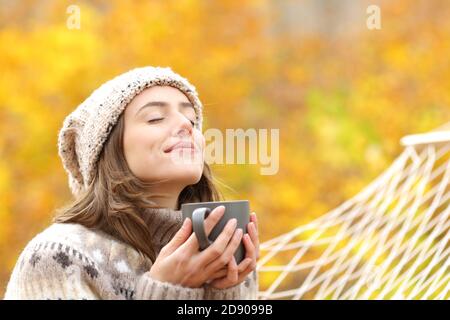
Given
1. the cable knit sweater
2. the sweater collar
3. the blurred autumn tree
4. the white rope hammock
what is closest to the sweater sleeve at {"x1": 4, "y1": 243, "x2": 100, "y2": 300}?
the cable knit sweater

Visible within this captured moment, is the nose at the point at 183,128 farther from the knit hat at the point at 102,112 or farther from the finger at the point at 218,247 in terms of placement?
the finger at the point at 218,247

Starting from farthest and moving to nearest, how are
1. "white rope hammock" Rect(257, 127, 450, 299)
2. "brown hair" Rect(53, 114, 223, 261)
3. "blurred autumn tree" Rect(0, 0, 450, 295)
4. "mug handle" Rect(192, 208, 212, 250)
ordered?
"blurred autumn tree" Rect(0, 0, 450, 295)
"white rope hammock" Rect(257, 127, 450, 299)
"brown hair" Rect(53, 114, 223, 261)
"mug handle" Rect(192, 208, 212, 250)

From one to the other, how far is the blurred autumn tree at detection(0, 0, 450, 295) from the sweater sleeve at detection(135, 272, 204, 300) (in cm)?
251

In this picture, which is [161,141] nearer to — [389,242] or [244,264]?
[244,264]

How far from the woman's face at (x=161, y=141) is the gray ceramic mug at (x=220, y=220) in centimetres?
10

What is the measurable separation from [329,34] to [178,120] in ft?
12.0

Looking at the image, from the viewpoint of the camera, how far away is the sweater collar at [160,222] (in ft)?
2.59

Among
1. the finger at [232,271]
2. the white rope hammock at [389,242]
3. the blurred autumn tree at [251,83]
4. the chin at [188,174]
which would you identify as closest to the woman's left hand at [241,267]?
the finger at [232,271]

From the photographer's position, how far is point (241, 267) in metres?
0.69

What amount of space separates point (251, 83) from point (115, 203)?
3132 mm

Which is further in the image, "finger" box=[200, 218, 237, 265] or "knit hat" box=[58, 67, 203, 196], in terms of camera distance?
"knit hat" box=[58, 67, 203, 196]

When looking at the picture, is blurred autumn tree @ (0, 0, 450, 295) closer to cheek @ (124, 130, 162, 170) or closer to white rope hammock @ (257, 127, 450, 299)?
white rope hammock @ (257, 127, 450, 299)

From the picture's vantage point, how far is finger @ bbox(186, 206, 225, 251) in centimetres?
66

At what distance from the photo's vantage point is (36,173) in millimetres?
3305
